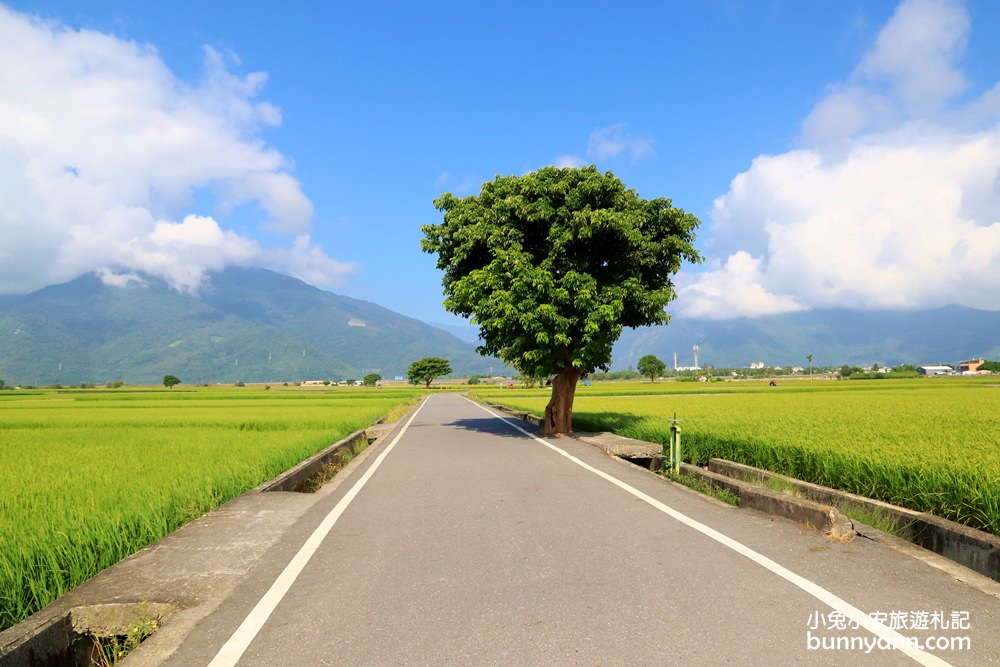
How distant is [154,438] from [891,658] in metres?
16.9

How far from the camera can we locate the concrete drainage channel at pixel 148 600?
3.24 meters

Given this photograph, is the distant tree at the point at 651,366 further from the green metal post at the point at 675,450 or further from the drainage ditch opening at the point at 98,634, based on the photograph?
the drainage ditch opening at the point at 98,634

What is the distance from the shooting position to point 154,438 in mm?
15266

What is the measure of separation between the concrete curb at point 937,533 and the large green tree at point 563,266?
810 cm

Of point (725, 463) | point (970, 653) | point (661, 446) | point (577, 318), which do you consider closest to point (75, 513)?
point (970, 653)

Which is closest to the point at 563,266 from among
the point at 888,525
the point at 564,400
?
the point at 564,400

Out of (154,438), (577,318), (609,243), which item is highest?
(609,243)

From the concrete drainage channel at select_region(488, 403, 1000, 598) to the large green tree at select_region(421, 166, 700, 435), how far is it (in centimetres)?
705

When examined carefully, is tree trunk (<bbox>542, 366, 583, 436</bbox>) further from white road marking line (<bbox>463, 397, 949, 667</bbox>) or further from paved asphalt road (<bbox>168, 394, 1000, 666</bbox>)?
paved asphalt road (<bbox>168, 394, 1000, 666</bbox>)

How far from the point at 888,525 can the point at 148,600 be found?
22.8ft

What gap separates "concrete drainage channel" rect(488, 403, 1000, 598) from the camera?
4594 mm

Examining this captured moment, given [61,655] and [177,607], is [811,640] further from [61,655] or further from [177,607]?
[61,655]

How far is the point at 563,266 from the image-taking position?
1608cm

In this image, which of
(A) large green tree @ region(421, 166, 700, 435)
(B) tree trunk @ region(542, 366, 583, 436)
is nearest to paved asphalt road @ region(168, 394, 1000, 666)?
(A) large green tree @ region(421, 166, 700, 435)
